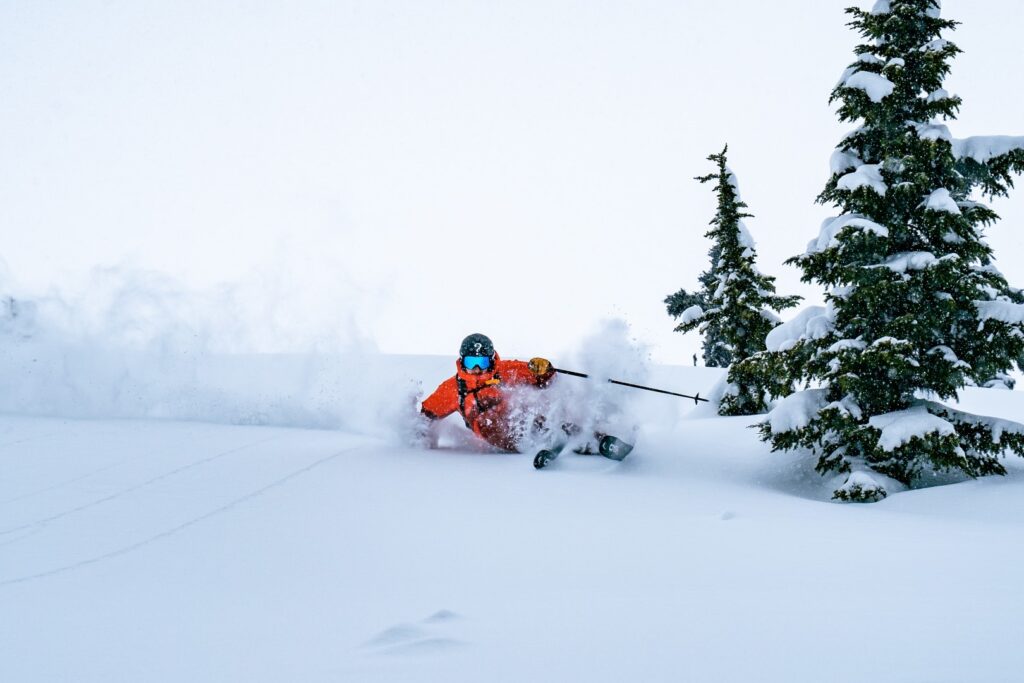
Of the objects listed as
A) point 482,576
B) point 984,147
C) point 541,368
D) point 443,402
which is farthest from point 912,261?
point 482,576

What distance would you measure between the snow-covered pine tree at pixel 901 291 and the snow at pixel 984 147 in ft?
0.06

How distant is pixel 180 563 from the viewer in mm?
4590

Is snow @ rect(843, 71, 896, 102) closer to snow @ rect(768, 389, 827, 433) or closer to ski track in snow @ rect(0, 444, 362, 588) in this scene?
snow @ rect(768, 389, 827, 433)

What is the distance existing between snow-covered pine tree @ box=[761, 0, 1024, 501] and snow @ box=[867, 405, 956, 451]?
16 millimetres

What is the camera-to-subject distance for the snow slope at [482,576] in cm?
290

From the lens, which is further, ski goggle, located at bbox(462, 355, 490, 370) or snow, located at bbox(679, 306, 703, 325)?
snow, located at bbox(679, 306, 703, 325)

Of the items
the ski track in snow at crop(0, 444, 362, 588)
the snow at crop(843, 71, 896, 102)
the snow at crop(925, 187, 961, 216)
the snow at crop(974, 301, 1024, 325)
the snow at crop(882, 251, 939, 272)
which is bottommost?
the ski track in snow at crop(0, 444, 362, 588)

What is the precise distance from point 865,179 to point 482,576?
796 cm

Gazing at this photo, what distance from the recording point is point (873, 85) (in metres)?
9.18

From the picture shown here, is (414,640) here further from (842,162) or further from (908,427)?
(842,162)

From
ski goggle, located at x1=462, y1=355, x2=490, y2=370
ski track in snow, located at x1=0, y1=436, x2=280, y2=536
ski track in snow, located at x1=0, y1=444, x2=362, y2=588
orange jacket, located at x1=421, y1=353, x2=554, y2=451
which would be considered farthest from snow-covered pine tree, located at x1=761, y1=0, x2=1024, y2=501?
ski track in snow, located at x1=0, y1=436, x2=280, y2=536

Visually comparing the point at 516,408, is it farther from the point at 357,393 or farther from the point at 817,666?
the point at 817,666

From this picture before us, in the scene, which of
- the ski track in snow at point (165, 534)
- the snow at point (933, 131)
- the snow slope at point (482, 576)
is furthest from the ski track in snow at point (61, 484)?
the snow at point (933, 131)

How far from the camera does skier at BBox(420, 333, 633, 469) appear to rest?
9812mm
